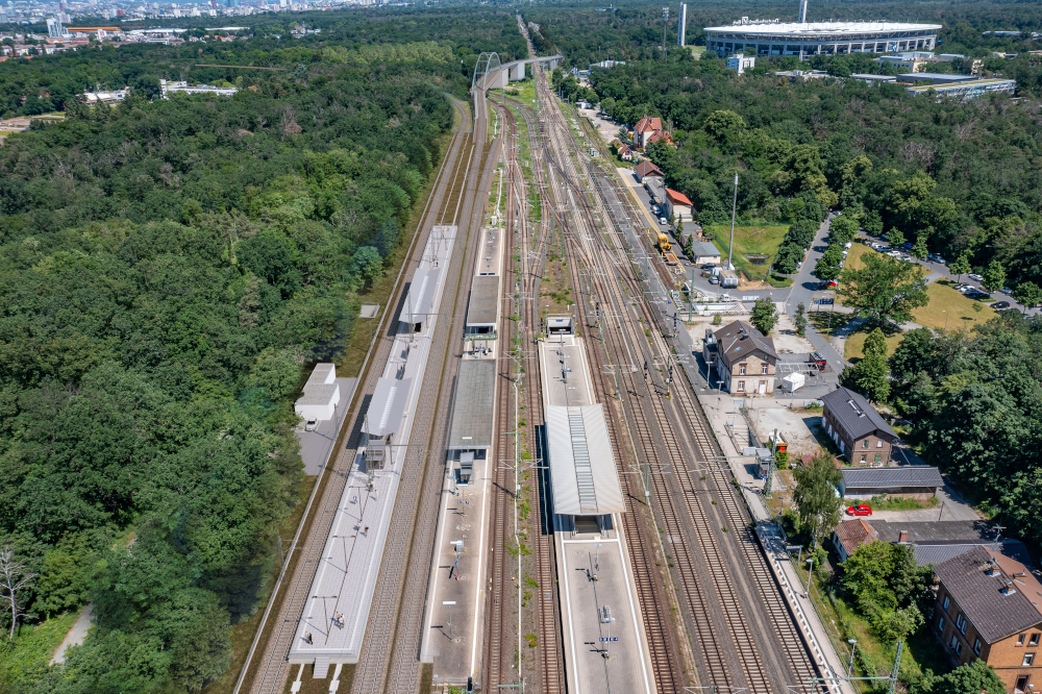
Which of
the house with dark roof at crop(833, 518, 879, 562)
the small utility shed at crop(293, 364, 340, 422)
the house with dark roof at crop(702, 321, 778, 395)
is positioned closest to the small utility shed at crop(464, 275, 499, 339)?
the small utility shed at crop(293, 364, 340, 422)

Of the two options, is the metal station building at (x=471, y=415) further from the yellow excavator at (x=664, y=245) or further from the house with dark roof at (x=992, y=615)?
the yellow excavator at (x=664, y=245)

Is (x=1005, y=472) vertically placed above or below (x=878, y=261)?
below

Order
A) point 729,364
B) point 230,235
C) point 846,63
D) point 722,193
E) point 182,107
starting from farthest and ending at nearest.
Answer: point 846,63, point 182,107, point 722,193, point 230,235, point 729,364

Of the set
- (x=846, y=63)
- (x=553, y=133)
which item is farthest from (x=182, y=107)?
(x=846, y=63)

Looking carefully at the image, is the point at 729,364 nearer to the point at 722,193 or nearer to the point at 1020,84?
the point at 722,193

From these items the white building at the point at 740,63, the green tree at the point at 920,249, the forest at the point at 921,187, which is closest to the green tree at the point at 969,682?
the forest at the point at 921,187

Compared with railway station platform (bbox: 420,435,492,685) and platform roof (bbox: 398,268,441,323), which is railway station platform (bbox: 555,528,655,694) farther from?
platform roof (bbox: 398,268,441,323)
